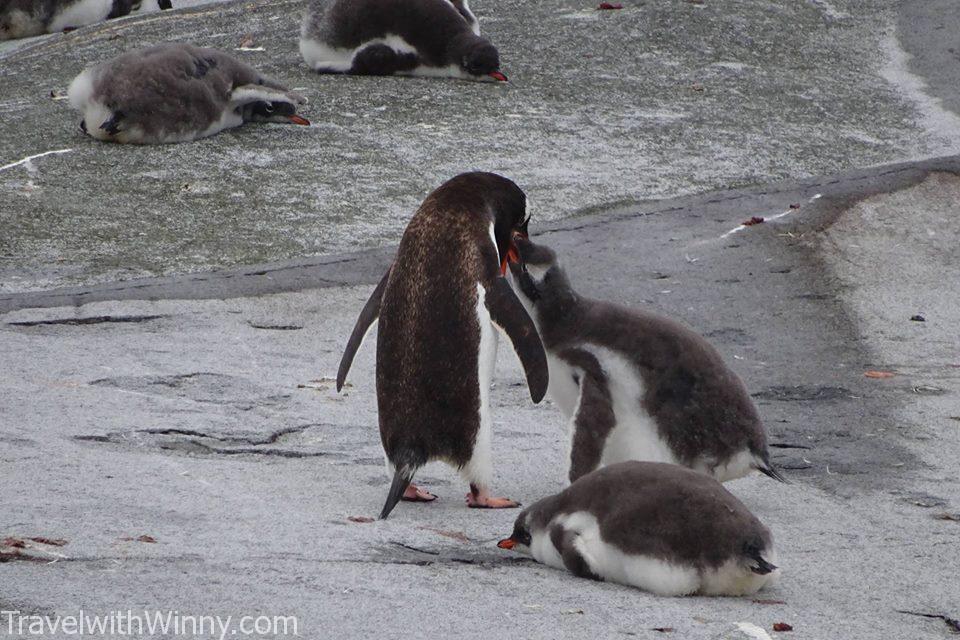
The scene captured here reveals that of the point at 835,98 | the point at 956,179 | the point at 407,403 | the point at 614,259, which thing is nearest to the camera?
the point at 407,403

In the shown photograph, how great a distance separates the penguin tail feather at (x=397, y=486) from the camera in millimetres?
3744

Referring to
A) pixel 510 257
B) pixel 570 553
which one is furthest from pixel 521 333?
pixel 570 553

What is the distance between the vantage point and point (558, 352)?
4492mm

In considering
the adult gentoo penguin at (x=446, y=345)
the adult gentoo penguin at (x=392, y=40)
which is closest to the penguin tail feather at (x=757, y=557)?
the adult gentoo penguin at (x=446, y=345)

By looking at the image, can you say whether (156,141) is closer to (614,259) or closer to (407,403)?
(614,259)

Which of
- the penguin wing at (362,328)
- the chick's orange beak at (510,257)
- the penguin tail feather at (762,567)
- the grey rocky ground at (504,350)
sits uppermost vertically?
the chick's orange beak at (510,257)

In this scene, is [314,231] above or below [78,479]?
below

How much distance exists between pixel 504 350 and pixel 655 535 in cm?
248

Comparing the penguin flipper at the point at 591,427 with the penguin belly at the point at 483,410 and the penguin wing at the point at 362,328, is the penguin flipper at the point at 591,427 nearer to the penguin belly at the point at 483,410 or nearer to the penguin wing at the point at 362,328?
the penguin belly at the point at 483,410

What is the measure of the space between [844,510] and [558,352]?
0.98 m

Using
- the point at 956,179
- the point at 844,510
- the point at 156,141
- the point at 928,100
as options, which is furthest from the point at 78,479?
the point at 928,100

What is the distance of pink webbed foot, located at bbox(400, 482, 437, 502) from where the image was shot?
4.06 meters

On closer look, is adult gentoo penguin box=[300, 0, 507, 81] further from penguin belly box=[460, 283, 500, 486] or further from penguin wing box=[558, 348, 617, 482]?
penguin belly box=[460, 283, 500, 486]

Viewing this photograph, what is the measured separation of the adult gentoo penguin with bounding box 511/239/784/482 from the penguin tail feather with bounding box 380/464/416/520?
53cm
